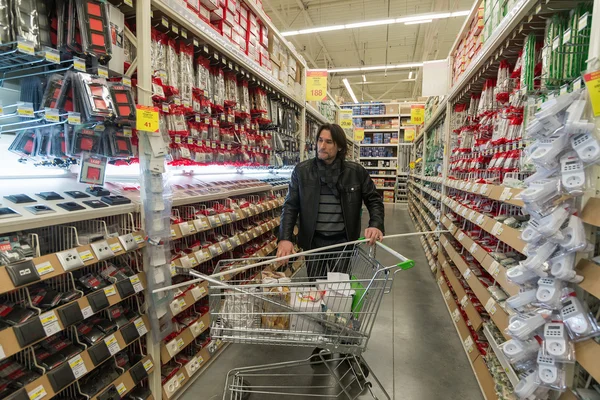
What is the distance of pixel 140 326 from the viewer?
189 centimetres

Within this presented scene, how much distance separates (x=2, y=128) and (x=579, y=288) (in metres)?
2.49

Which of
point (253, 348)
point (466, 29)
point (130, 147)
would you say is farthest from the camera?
point (466, 29)

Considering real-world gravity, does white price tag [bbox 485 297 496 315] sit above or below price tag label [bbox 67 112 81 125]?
below

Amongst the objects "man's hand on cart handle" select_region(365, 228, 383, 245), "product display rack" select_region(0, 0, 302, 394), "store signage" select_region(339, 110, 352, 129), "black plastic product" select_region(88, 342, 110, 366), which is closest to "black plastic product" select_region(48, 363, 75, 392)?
"product display rack" select_region(0, 0, 302, 394)

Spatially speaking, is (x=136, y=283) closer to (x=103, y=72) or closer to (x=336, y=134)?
(x=103, y=72)

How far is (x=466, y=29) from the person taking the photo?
12.8 feet

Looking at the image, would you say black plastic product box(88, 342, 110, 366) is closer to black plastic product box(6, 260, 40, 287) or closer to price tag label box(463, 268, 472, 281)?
black plastic product box(6, 260, 40, 287)

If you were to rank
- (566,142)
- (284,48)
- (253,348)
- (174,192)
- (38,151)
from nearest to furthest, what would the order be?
(566,142) < (38,151) < (174,192) < (253,348) < (284,48)

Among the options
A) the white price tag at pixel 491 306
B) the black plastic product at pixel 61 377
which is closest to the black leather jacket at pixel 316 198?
the white price tag at pixel 491 306

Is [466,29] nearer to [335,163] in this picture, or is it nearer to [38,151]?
[335,163]

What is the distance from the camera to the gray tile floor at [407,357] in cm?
232

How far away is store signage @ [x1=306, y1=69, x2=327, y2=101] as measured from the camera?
512cm

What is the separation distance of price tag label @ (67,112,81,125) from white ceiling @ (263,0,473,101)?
8.97 m

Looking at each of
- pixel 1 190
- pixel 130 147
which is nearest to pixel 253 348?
pixel 130 147
